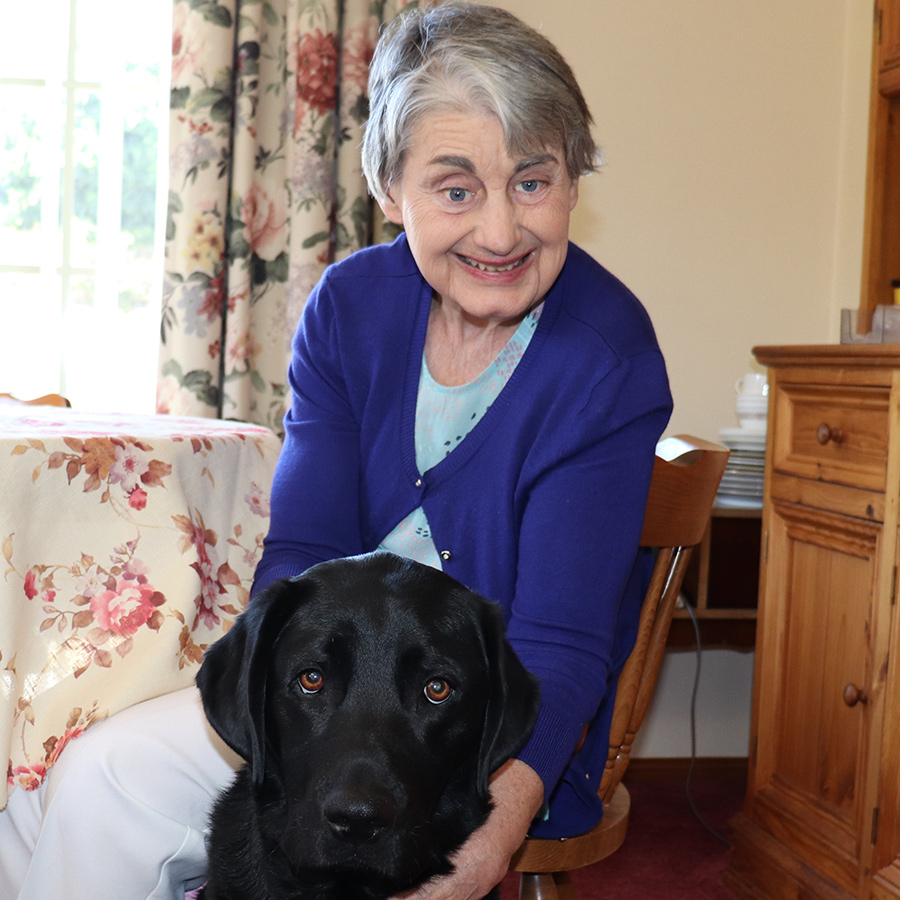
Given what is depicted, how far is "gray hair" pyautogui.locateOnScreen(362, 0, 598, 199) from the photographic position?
4.01ft

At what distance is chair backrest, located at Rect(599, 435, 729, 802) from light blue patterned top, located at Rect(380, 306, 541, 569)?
24 cm

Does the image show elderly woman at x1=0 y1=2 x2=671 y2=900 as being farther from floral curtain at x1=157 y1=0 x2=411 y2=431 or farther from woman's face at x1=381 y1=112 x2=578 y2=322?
floral curtain at x1=157 y1=0 x2=411 y2=431

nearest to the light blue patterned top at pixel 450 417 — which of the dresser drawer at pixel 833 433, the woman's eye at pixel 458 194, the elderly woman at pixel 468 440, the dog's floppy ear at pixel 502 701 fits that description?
the elderly woman at pixel 468 440

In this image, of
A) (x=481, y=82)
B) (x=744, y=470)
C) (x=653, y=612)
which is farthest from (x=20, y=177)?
(x=653, y=612)

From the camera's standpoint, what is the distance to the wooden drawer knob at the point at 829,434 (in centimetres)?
205

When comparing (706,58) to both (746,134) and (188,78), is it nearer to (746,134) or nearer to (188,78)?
(746,134)

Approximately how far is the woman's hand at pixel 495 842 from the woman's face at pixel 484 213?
569 mm

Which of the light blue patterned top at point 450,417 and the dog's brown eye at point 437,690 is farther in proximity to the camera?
the light blue patterned top at point 450,417

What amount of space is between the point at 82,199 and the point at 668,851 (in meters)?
2.26

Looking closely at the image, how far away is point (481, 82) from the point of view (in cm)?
122

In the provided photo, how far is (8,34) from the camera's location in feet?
8.77

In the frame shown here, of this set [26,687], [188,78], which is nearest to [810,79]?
[188,78]

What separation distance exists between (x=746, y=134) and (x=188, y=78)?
59.1 inches

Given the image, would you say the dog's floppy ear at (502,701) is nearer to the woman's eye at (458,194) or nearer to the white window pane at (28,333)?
the woman's eye at (458,194)
